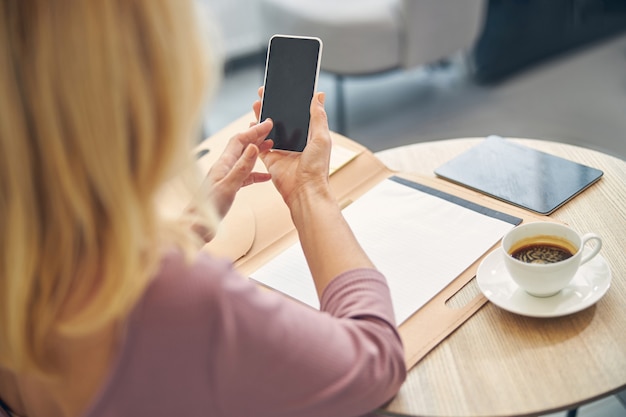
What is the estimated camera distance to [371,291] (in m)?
0.76

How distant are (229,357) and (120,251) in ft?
0.41

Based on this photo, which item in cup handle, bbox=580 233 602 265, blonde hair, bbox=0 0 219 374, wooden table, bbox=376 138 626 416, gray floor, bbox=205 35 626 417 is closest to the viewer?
blonde hair, bbox=0 0 219 374

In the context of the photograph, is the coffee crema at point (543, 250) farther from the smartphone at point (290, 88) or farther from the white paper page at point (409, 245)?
the smartphone at point (290, 88)

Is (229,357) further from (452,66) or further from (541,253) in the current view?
(452,66)

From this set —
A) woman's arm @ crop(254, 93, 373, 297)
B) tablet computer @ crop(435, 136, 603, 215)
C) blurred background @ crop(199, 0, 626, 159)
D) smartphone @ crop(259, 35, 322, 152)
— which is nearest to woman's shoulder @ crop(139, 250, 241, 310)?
woman's arm @ crop(254, 93, 373, 297)

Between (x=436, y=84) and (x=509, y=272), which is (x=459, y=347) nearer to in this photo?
(x=509, y=272)

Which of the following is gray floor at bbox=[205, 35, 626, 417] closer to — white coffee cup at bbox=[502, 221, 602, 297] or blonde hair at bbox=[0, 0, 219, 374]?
white coffee cup at bbox=[502, 221, 602, 297]

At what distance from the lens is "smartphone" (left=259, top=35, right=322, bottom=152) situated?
3.34 ft

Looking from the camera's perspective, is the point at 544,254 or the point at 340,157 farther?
the point at 340,157

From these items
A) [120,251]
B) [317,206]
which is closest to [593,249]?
[317,206]

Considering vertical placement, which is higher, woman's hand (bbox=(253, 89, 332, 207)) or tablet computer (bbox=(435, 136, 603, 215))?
woman's hand (bbox=(253, 89, 332, 207))

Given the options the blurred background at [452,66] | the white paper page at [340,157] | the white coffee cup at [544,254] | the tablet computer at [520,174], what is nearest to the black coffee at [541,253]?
the white coffee cup at [544,254]

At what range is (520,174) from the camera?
3.58 feet

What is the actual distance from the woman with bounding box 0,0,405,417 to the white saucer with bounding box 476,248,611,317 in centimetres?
26
